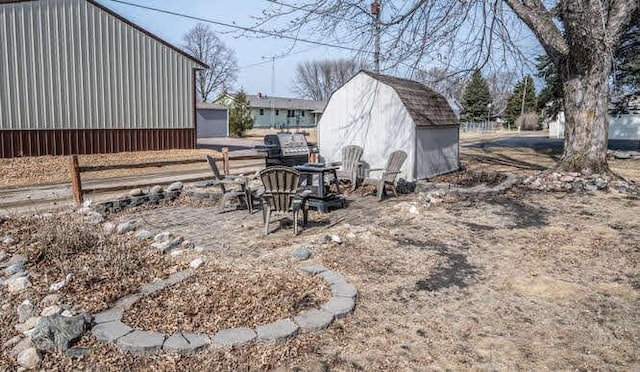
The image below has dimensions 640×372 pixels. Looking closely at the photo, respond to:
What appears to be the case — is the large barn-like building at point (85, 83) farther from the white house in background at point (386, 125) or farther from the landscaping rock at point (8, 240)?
the landscaping rock at point (8, 240)

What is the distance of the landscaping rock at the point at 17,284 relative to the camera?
3621 mm

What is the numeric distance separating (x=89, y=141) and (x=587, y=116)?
47.0ft

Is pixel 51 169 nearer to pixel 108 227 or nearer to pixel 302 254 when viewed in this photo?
pixel 108 227

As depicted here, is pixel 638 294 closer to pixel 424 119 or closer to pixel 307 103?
pixel 424 119

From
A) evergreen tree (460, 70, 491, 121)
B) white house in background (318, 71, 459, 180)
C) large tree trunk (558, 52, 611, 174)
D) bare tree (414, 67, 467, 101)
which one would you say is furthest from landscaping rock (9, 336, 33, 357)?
evergreen tree (460, 70, 491, 121)

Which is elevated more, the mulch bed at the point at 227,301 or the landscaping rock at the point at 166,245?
the landscaping rock at the point at 166,245

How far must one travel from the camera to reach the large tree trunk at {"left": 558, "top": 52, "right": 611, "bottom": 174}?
912 centimetres

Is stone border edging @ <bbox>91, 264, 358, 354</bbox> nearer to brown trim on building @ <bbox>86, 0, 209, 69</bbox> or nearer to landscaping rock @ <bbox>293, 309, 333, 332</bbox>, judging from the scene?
landscaping rock @ <bbox>293, 309, 333, 332</bbox>

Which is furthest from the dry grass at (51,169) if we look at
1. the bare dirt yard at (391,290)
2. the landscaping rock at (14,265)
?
the bare dirt yard at (391,290)

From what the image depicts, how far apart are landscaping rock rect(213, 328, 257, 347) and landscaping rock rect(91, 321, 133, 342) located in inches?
24.1

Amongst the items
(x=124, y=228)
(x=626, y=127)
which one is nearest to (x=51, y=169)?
(x=124, y=228)

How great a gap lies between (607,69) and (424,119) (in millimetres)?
3693

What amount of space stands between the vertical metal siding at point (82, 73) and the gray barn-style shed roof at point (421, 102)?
9.67 meters

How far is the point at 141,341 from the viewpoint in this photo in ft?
9.17
